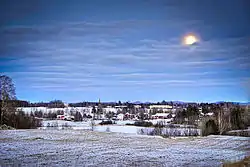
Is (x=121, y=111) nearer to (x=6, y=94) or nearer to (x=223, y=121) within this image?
(x=223, y=121)

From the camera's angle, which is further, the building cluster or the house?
the house

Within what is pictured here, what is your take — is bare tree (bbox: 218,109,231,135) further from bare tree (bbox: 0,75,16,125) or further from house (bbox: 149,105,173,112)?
house (bbox: 149,105,173,112)

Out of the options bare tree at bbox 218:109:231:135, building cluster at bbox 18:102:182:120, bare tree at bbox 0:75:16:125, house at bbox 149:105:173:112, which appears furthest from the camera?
house at bbox 149:105:173:112

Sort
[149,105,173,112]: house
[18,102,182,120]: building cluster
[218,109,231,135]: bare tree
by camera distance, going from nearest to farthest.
Answer: [218,109,231,135]: bare tree
[18,102,182,120]: building cluster
[149,105,173,112]: house

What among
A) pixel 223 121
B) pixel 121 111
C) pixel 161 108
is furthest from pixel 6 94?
pixel 161 108

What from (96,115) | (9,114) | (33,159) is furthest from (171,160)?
(96,115)

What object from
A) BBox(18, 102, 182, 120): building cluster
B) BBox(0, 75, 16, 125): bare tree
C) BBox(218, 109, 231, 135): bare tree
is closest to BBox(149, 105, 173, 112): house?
BBox(18, 102, 182, 120): building cluster

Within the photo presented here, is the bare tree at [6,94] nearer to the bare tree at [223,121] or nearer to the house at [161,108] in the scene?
the bare tree at [223,121]

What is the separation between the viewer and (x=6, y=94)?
2842 centimetres

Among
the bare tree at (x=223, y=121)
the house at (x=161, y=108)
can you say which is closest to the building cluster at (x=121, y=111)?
the house at (x=161, y=108)

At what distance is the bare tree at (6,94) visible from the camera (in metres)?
28.1

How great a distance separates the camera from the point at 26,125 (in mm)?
34094

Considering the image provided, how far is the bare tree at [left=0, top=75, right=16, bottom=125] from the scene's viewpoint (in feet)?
92.1

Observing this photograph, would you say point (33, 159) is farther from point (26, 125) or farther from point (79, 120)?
point (79, 120)
